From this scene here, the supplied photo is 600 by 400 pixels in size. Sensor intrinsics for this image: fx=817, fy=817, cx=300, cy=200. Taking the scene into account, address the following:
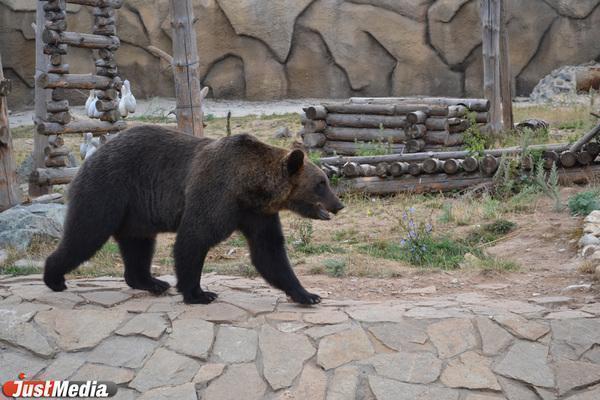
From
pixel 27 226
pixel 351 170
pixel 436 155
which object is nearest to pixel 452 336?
pixel 27 226

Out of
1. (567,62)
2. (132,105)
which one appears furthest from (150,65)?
(567,62)

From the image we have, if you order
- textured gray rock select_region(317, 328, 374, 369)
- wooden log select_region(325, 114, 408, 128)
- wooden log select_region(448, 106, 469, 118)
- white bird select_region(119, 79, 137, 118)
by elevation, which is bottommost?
textured gray rock select_region(317, 328, 374, 369)

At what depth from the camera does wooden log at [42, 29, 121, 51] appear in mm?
10758

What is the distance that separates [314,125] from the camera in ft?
44.3

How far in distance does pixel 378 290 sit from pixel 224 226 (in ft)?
5.21

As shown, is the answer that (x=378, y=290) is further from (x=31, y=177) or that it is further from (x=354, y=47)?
(x=354, y=47)

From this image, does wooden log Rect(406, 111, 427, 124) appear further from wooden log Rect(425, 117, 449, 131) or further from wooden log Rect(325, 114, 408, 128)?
wooden log Rect(325, 114, 408, 128)

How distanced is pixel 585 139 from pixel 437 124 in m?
3.20

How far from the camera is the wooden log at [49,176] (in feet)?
35.1

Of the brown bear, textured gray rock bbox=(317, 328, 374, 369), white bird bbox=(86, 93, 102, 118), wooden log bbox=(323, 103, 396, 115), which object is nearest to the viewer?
textured gray rock bbox=(317, 328, 374, 369)

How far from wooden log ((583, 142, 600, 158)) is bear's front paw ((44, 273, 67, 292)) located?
6.62 meters

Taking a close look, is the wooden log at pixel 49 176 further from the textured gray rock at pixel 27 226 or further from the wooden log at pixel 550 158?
Answer: the wooden log at pixel 550 158

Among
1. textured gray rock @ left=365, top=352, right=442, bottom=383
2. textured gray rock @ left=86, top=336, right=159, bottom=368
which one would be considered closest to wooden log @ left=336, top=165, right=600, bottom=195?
textured gray rock @ left=365, top=352, right=442, bottom=383

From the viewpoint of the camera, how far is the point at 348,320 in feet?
18.5
